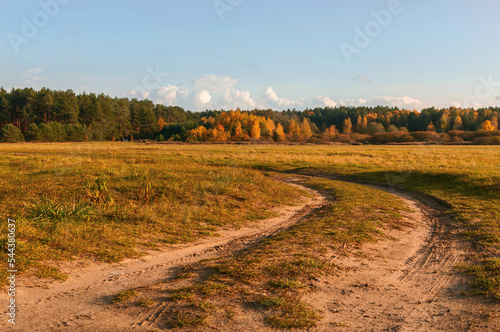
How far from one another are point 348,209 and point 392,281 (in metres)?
6.41

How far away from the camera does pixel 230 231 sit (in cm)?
1027

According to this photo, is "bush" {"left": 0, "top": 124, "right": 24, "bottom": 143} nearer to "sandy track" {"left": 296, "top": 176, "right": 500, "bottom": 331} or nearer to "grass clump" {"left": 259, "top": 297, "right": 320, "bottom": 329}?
"sandy track" {"left": 296, "top": 176, "right": 500, "bottom": 331}

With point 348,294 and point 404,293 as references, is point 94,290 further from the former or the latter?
point 404,293

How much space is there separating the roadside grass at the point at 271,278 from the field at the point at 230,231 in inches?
1.0

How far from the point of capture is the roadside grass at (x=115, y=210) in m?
7.50

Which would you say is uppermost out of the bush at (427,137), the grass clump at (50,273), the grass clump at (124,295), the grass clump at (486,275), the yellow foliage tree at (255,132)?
the yellow foliage tree at (255,132)

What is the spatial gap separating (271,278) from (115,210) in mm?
6260

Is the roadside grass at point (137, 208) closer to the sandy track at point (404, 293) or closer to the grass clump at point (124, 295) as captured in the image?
the sandy track at point (404, 293)

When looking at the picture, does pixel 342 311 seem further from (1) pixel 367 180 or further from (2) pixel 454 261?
(1) pixel 367 180

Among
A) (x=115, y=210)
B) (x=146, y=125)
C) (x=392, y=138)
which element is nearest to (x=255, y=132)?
(x=146, y=125)

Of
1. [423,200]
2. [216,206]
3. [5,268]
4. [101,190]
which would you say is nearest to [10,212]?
[101,190]

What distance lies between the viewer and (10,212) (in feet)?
30.5

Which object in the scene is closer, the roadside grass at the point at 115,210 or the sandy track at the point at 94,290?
the sandy track at the point at 94,290

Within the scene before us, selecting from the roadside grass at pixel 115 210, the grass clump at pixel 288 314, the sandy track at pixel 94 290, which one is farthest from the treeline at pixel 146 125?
the grass clump at pixel 288 314
